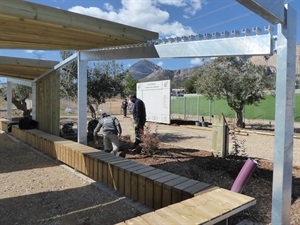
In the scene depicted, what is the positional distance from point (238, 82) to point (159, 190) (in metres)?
12.0

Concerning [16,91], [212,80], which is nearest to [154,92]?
[212,80]

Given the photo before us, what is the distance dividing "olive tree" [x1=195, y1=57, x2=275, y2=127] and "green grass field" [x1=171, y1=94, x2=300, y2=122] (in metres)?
3.49

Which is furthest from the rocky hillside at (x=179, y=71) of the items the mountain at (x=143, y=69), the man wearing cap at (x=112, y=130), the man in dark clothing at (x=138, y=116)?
the man wearing cap at (x=112, y=130)

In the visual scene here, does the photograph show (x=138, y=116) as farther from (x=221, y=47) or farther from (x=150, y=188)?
(x=221, y=47)

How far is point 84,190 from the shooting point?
494 centimetres

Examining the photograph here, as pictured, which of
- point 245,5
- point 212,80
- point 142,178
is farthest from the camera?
point 212,80

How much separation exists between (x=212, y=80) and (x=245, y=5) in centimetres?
1296

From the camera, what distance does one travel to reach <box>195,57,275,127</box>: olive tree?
47.4ft

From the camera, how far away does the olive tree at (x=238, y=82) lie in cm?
1446

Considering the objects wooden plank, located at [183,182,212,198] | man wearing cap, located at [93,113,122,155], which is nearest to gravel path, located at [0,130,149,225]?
wooden plank, located at [183,182,212,198]

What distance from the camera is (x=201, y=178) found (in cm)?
516

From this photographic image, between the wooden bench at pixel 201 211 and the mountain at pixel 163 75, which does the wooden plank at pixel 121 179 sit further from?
the mountain at pixel 163 75

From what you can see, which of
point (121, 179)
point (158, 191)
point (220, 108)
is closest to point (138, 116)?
point (121, 179)

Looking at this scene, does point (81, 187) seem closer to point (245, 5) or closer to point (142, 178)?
point (142, 178)
